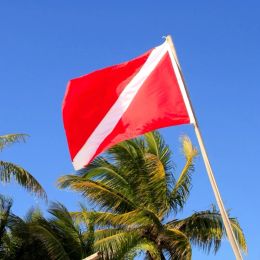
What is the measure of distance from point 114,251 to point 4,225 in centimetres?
360

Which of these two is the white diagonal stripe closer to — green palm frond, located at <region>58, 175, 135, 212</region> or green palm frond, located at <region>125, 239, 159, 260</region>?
green palm frond, located at <region>125, 239, 159, 260</region>

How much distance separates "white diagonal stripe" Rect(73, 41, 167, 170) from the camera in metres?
8.72

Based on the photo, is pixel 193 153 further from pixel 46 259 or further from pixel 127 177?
pixel 46 259

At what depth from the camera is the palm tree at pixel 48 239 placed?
1727 cm

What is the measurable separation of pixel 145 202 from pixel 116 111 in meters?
12.8

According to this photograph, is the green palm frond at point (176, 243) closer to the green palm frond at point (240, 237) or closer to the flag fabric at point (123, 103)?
the green palm frond at point (240, 237)

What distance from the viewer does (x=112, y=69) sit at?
934 cm

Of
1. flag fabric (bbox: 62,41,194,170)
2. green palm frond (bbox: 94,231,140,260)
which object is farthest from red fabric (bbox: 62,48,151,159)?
green palm frond (bbox: 94,231,140,260)

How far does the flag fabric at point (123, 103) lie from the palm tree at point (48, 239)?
8.93 m

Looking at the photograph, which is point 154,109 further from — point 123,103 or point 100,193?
point 100,193

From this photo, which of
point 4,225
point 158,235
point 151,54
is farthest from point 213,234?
point 151,54

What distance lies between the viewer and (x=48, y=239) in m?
17.2

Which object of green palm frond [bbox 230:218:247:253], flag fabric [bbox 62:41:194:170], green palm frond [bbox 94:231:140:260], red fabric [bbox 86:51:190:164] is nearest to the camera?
red fabric [bbox 86:51:190:164]

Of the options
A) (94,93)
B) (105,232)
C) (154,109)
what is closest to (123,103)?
(94,93)
